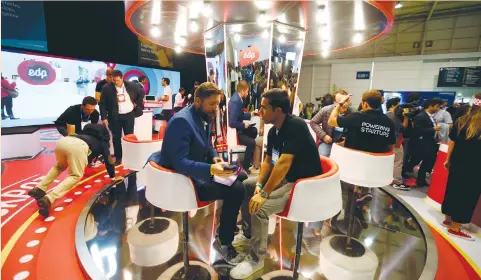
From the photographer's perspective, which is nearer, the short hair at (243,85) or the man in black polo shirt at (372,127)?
the man in black polo shirt at (372,127)

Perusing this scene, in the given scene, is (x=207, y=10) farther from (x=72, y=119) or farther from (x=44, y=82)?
(x=44, y=82)

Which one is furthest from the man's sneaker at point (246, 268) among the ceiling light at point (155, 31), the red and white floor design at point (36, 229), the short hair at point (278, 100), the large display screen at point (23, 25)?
the large display screen at point (23, 25)

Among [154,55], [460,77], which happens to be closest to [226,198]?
[154,55]

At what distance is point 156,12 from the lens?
10.1 feet

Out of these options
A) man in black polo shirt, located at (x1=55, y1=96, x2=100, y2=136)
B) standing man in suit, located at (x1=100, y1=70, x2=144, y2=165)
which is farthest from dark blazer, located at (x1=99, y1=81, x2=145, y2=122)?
man in black polo shirt, located at (x1=55, y1=96, x2=100, y2=136)

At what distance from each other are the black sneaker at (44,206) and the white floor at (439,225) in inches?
165

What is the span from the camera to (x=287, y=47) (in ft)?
11.8

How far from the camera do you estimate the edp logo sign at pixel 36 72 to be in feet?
22.6

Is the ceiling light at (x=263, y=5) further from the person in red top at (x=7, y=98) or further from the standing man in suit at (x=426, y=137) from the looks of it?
the person in red top at (x=7, y=98)

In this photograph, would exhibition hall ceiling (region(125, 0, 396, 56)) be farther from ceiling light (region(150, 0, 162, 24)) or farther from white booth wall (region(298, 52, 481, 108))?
white booth wall (region(298, 52, 481, 108))

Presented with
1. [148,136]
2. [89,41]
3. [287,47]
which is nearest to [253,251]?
[287,47]

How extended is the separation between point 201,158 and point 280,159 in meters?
0.63

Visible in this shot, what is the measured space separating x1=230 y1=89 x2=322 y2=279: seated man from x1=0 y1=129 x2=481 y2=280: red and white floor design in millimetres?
1420

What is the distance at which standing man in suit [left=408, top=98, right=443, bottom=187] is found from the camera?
4.25 m
